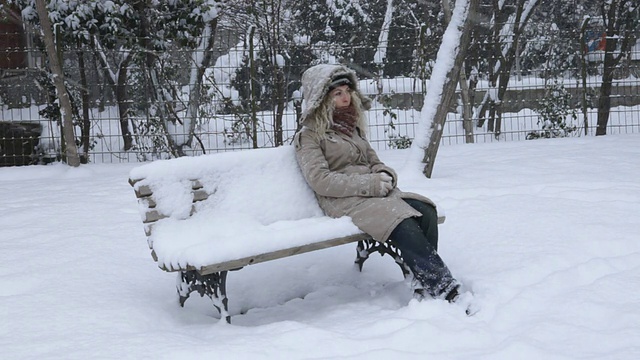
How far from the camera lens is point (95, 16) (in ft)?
31.7

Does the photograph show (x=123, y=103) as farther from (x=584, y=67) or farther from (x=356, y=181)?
(x=584, y=67)

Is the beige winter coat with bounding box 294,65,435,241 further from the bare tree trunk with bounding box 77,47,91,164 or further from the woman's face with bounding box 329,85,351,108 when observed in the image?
the bare tree trunk with bounding box 77,47,91,164

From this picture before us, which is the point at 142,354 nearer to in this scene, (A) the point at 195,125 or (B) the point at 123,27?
(A) the point at 195,125

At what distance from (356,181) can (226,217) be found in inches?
28.6

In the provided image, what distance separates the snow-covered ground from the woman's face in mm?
1051

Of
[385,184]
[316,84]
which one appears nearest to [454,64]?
[316,84]

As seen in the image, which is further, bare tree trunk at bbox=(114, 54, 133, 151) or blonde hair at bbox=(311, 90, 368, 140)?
bare tree trunk at bbox=(114, 54, 133, 151)

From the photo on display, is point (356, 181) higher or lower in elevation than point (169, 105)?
lower

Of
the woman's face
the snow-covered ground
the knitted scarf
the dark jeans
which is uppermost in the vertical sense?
the woman's face

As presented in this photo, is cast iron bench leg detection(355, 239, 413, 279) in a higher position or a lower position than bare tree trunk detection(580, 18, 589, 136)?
lower

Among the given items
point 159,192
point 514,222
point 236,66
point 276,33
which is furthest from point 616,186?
point 276,33

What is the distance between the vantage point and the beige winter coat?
3.83 meters

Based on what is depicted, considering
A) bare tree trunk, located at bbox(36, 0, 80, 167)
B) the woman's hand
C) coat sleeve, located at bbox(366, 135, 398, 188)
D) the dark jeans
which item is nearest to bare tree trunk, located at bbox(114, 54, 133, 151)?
bare tree trunk, located at bbox(36, 0, 80, 167)

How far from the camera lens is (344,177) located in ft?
13.1
